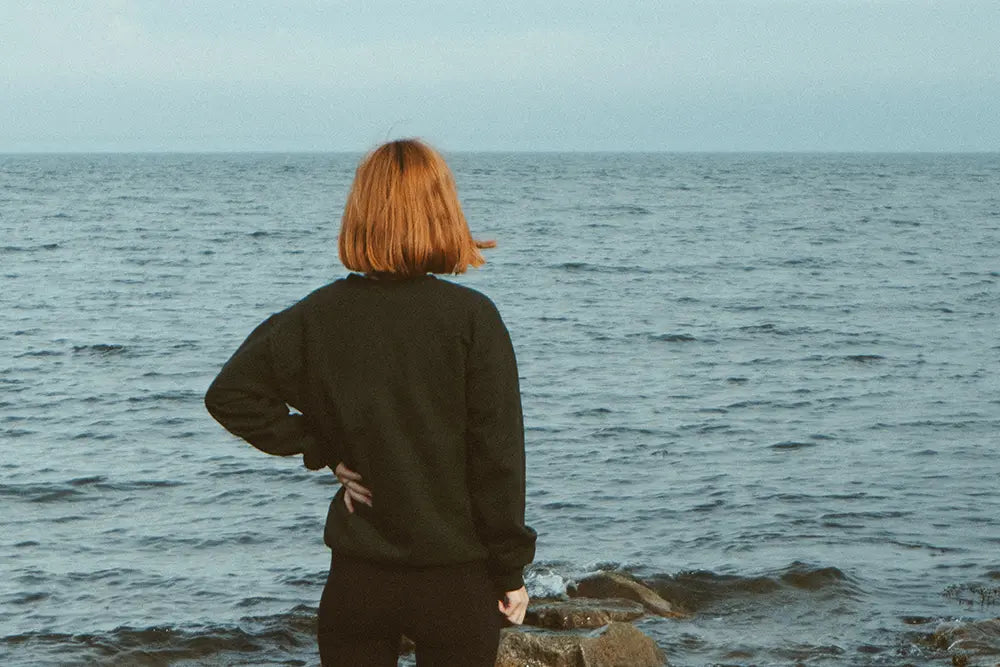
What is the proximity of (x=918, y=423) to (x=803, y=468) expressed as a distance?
277 centimetres

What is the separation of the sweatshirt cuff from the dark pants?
18 mm

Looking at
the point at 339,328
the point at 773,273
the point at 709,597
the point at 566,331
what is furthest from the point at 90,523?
the point at 773,273

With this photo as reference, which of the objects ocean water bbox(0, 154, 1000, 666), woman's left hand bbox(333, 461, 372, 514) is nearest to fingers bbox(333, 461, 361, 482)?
woman's left hand bbox(333, 461, 372, 514)

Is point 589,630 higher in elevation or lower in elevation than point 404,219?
lower

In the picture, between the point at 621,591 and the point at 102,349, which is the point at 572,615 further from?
the point at 102,349

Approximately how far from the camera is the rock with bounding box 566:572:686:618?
8.92 m

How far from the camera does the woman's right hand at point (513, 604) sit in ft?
10.6

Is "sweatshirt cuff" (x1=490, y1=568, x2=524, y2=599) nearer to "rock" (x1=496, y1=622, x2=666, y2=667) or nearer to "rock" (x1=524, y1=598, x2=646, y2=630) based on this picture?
"rock" (x1=496, y1=622, x2=666, y2=667)

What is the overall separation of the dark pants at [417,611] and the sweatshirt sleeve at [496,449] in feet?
0.28

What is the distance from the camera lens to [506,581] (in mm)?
3209

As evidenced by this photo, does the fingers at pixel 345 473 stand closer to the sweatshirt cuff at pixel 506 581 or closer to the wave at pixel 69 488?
the sweatshirt cuff at pixel 506 581

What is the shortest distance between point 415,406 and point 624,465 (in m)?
10.4

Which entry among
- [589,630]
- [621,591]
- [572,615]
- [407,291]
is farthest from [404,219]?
[621,591]

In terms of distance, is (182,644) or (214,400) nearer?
(214,400)
